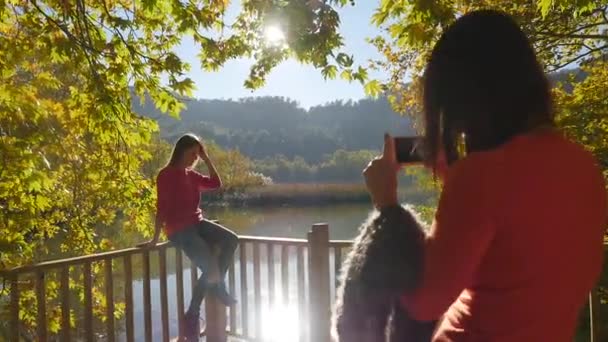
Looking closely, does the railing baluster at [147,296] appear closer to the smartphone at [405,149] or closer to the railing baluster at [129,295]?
the railing baluster at [129,295]

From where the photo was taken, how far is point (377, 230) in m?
0.96

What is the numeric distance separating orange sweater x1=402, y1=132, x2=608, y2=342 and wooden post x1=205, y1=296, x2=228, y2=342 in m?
3.37

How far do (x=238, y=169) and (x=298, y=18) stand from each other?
31.3 metres

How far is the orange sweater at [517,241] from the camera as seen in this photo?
74 centimetres

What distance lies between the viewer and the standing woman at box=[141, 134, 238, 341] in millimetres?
3541

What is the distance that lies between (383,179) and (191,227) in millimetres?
2774

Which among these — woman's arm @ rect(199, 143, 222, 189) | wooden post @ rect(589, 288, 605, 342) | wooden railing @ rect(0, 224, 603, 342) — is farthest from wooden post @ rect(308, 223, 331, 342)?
wooden post @ rect(589, 288, 605, 342)

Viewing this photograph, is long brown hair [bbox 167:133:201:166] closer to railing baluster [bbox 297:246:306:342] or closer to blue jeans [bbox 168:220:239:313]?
blue jeans [bbox 168:220:239:313]

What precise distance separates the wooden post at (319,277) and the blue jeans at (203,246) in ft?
2.43

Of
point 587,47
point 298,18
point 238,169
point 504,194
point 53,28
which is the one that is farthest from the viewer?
point 238,169

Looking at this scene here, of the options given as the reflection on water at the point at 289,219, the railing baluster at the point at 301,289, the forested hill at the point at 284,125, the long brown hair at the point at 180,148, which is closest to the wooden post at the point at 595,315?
the railing baluster at the point at 301,289

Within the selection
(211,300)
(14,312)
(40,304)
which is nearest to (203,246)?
(211,300)

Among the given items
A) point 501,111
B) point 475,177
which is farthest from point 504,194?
point 501,111

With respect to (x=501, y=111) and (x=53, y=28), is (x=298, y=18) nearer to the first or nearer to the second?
(x=53, y=28)
